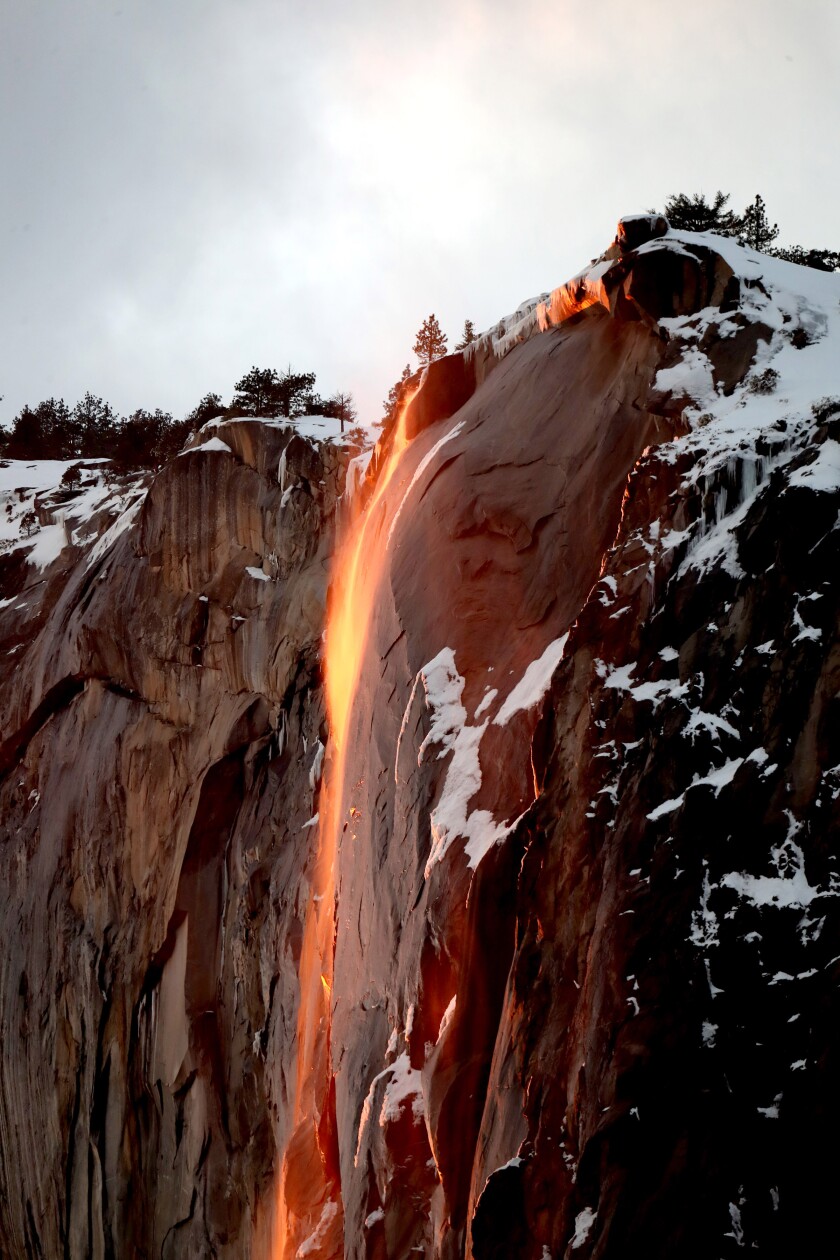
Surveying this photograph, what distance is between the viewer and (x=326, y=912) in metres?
23.2

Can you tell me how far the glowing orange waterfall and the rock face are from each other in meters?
0.18

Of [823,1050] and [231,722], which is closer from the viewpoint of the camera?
[823,1050]

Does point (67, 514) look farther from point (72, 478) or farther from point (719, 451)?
point (719, 451)

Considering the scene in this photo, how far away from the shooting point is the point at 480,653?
1644cm

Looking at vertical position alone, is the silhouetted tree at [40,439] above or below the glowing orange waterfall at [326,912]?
above

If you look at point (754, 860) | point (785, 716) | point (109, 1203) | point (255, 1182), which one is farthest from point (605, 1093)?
point (109, 1203)

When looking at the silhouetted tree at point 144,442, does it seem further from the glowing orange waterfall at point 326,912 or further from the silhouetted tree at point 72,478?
the glowing orange waterfall at point 326,912

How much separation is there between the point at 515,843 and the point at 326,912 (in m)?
10.6

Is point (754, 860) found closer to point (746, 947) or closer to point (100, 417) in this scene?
point (746, 947)

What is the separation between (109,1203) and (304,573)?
644 inches

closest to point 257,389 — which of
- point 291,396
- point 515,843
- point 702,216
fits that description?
point 291,396

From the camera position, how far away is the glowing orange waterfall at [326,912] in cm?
1998

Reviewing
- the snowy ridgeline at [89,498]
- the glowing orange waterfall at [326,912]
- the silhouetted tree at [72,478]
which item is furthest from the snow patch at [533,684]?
the silhouetted tree at [72,478]

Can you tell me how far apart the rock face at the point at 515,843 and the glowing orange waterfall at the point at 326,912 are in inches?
7.2
